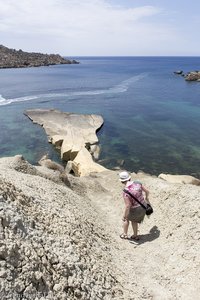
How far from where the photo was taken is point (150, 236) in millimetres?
13641

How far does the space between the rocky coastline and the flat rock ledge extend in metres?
13.8

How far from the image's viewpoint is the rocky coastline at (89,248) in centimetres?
866

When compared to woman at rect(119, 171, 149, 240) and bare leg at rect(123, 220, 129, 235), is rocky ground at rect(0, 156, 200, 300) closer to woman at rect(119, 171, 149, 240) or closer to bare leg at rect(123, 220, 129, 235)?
bare leg at rect(123, 220, 129, 235)

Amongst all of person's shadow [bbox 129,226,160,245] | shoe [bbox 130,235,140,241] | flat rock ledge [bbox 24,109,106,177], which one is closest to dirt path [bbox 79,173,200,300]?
person's shadow [bbox 129,226,160,245]

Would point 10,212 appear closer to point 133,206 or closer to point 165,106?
point 133,206

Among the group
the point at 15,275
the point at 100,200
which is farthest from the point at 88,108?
the point at 15,275

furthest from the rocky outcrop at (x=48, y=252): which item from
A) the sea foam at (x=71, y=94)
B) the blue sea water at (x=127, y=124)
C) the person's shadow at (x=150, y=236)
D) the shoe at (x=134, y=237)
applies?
the sea foam at (x=71, y=94)

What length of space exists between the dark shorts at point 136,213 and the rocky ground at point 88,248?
98 centimetres

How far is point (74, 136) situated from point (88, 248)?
32491mm

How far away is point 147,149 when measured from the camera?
39906 mm

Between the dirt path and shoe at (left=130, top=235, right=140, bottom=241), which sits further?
shoe at (left=130, top=235, right=140, bottom=241)

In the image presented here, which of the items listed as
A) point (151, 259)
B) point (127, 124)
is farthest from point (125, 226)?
point (127, 124)

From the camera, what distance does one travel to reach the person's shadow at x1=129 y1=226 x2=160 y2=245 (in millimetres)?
13213

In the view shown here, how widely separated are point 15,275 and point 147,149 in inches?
1292
